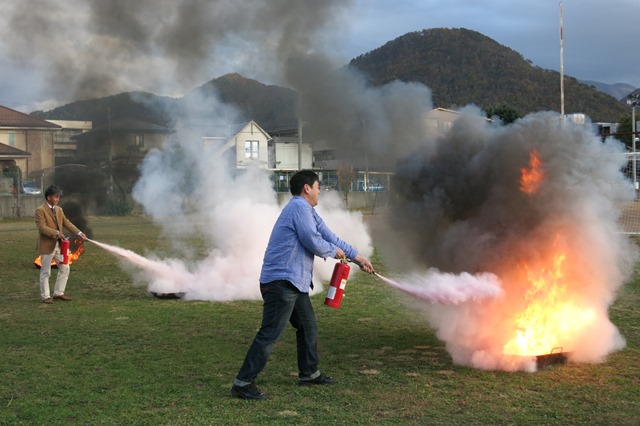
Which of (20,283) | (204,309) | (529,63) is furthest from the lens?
(529,63)

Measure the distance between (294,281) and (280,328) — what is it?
0.54 meters

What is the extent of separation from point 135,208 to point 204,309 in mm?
19854

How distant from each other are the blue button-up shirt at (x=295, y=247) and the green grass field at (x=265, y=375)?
1263 millimetres

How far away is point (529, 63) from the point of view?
3460 inches

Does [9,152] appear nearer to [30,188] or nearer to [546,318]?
[30,188]

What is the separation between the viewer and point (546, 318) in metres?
8.77

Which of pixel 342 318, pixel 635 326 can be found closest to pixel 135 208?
pixel 342 318

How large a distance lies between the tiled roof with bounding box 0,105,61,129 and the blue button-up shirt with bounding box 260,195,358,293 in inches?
855

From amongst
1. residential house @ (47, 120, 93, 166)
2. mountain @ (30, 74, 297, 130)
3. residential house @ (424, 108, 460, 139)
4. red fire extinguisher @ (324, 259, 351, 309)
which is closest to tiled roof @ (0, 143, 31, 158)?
residential house @ (47, 120, 93, 166)

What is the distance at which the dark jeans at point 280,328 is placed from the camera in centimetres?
739

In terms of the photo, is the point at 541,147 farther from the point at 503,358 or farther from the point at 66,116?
the point at 66,116

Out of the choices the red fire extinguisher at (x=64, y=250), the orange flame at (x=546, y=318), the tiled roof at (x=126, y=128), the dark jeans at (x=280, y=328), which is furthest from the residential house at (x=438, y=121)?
the tiled roof at (x=126, y=128)

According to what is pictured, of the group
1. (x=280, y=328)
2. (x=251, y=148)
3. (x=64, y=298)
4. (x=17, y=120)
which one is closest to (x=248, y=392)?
(x=280, y=328)

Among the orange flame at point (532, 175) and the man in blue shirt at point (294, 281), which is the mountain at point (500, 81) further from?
the man in blue shirt at point (294, 281)
